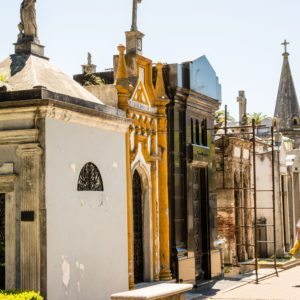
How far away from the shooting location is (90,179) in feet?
45.5

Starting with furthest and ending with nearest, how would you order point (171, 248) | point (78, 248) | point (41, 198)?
point (171, 248), point (78, 248), point (41, 198)

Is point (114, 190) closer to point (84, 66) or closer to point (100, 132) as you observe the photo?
point (100, 132)

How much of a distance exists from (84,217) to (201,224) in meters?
8.26

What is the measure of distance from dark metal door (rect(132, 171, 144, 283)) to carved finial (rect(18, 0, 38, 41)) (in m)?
4.52

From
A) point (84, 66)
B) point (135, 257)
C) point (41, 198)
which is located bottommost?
point (135, 257)

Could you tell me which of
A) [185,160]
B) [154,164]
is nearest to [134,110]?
[154,164]

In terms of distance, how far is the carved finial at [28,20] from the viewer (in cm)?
1447

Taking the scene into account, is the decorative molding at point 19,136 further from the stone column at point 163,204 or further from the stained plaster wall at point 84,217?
the stone column at point 163,204

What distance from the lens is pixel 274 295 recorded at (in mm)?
18516

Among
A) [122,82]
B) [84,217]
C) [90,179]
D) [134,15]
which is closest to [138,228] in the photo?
[122,82]

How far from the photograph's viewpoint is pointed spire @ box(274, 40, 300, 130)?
57781 mm

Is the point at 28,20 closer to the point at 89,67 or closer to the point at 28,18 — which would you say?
the point at 28,18

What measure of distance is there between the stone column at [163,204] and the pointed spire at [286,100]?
133ft

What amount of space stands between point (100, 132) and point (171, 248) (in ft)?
17.5
